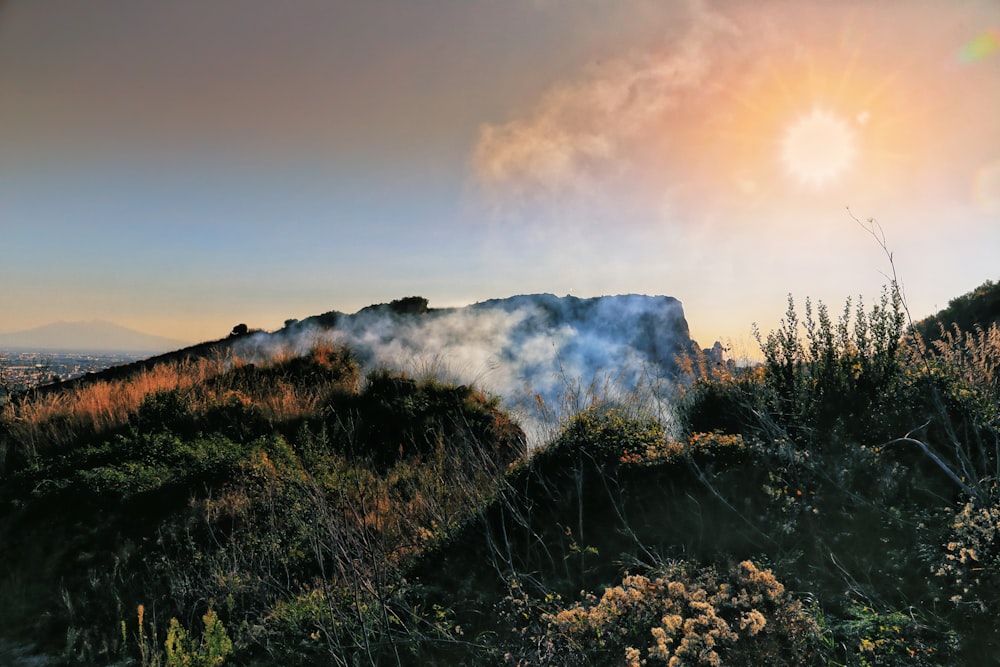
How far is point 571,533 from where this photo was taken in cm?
485

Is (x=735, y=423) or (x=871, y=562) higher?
(x=735, y=423)

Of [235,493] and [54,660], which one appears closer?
[54,660]

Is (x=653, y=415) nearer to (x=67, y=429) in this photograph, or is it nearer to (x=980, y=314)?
(x=67, y=429)

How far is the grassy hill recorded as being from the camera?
3100mm

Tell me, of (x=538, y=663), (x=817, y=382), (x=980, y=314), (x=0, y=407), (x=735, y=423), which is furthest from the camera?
(x=980, y=314)

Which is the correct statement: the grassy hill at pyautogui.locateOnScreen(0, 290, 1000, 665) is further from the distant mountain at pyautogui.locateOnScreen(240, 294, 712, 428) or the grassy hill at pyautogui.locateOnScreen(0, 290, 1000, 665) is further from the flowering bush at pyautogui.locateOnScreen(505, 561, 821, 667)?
the distant mountain at pyautogui.locateOnScreen(240, 294, 712, 428)

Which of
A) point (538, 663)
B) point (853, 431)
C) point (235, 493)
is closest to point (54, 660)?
point (235, 493)

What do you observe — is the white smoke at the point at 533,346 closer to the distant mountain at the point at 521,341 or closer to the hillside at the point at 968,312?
the distant mountain at the point at 521,341

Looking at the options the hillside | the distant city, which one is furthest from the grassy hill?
the hillside

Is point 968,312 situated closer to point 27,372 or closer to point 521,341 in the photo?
point 521,341

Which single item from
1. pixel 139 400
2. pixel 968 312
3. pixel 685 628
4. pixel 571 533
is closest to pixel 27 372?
pixel 139 400

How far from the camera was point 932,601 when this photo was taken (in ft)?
11.2

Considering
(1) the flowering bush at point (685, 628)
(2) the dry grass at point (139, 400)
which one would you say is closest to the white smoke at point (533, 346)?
(2) the dry grass at point (139, 400)

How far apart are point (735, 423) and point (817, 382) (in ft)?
3.18
